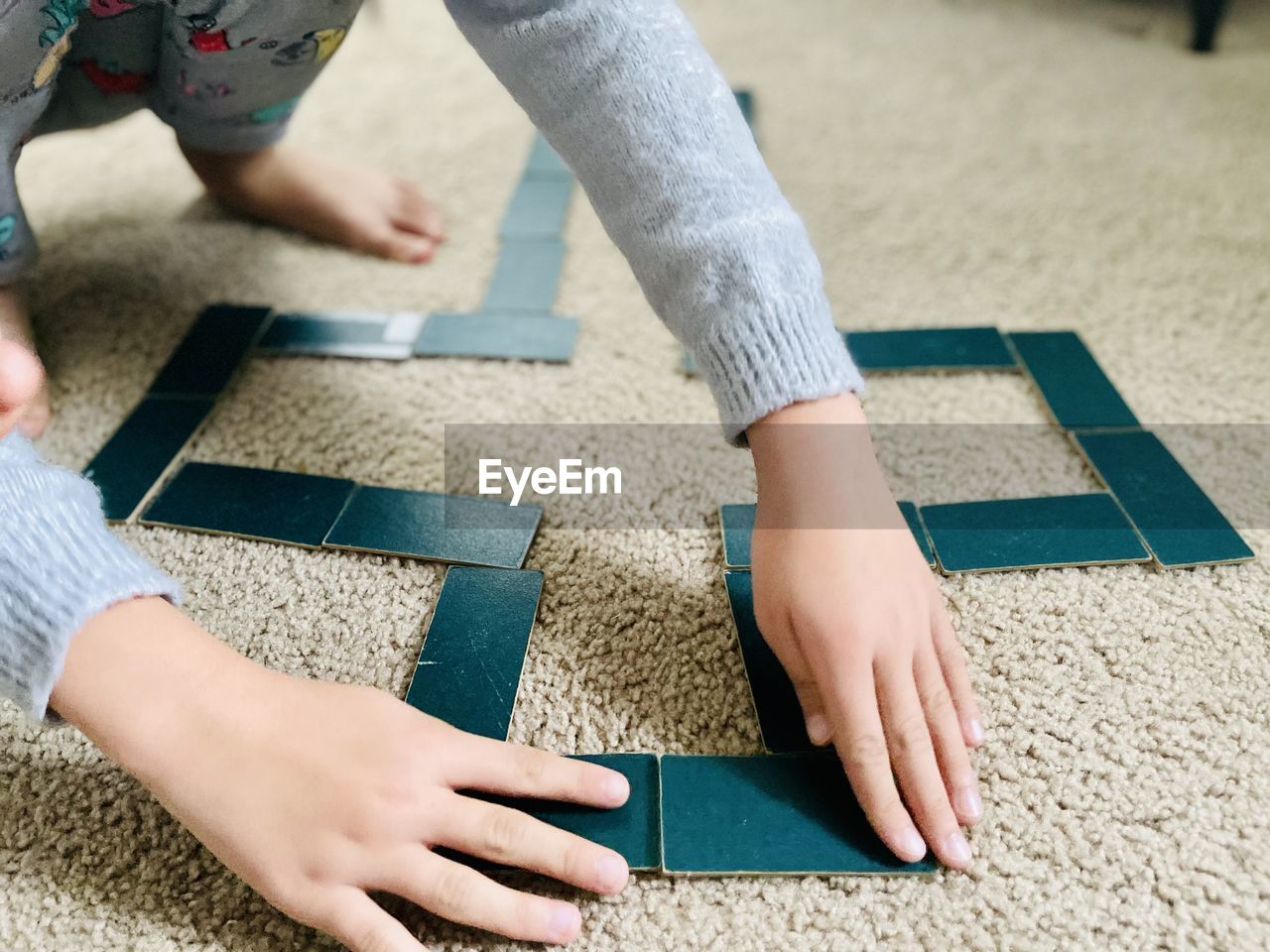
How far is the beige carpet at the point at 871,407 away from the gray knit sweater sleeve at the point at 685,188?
184mm

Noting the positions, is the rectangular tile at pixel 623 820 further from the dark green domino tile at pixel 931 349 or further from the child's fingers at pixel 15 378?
the dark green domino tile at pixel 931 349

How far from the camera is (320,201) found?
3.59ft

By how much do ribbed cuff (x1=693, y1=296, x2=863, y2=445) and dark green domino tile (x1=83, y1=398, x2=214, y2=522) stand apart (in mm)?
489

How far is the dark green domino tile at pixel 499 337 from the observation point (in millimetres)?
962

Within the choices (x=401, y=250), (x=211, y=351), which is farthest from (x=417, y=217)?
A: (x=211, y=351)

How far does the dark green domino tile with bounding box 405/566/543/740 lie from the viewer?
0.65 metres

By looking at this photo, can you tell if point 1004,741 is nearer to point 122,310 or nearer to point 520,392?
point 520,392

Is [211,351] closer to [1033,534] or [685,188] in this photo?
[685,188]

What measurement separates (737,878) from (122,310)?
0.84 metres

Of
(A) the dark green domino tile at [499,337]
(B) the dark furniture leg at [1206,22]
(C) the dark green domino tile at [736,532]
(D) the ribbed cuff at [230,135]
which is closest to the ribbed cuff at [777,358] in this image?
(C) the dark green domino tile at [736,532]

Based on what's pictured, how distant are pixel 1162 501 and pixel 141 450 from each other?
33.1 inches

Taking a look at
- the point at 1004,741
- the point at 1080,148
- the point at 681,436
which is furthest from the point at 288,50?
the point at 1080,148

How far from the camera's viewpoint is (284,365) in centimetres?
96

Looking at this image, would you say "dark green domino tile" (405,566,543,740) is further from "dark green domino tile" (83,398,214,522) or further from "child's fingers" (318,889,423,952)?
"dark green domino tile" (83,398,214,522)
